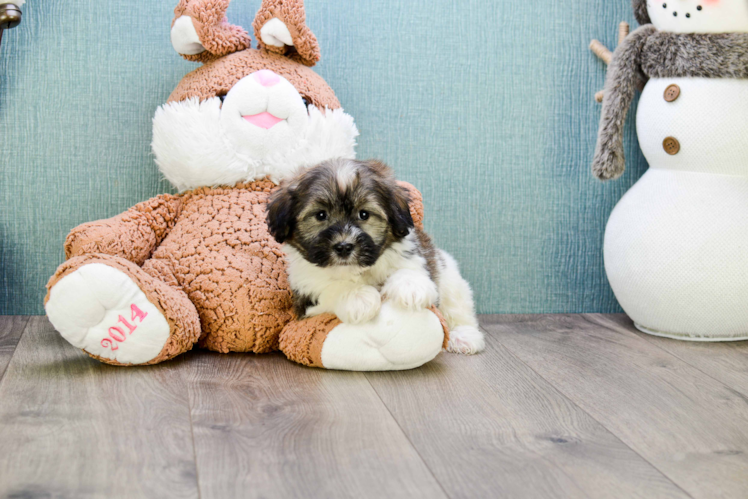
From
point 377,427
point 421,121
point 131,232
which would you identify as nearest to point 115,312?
Result: point 131,232

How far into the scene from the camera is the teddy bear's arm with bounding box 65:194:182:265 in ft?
6.56

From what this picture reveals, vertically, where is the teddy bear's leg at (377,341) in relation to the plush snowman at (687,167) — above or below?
below

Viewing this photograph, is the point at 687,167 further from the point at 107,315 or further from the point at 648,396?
the point at 107,315

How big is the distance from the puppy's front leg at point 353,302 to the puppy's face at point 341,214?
10 centimetres

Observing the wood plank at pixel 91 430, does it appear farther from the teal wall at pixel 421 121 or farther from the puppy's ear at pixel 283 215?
the teal wall at pixel 421 121

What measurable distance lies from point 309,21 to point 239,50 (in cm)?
34

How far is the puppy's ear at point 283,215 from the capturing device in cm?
183

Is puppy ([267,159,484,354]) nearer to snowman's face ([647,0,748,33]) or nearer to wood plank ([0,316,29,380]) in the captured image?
wood plank ([0,316,29,380])

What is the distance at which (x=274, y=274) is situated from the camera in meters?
2.13

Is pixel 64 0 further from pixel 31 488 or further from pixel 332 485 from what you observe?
pixel 332 485

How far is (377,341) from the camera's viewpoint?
187 cm

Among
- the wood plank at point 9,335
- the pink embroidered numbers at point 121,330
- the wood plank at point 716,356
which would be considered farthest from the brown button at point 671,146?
the wood plank at point 9,335

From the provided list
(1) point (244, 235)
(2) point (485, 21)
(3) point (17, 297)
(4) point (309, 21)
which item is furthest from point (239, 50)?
(3) point (17, 297)

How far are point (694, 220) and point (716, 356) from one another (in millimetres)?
440
